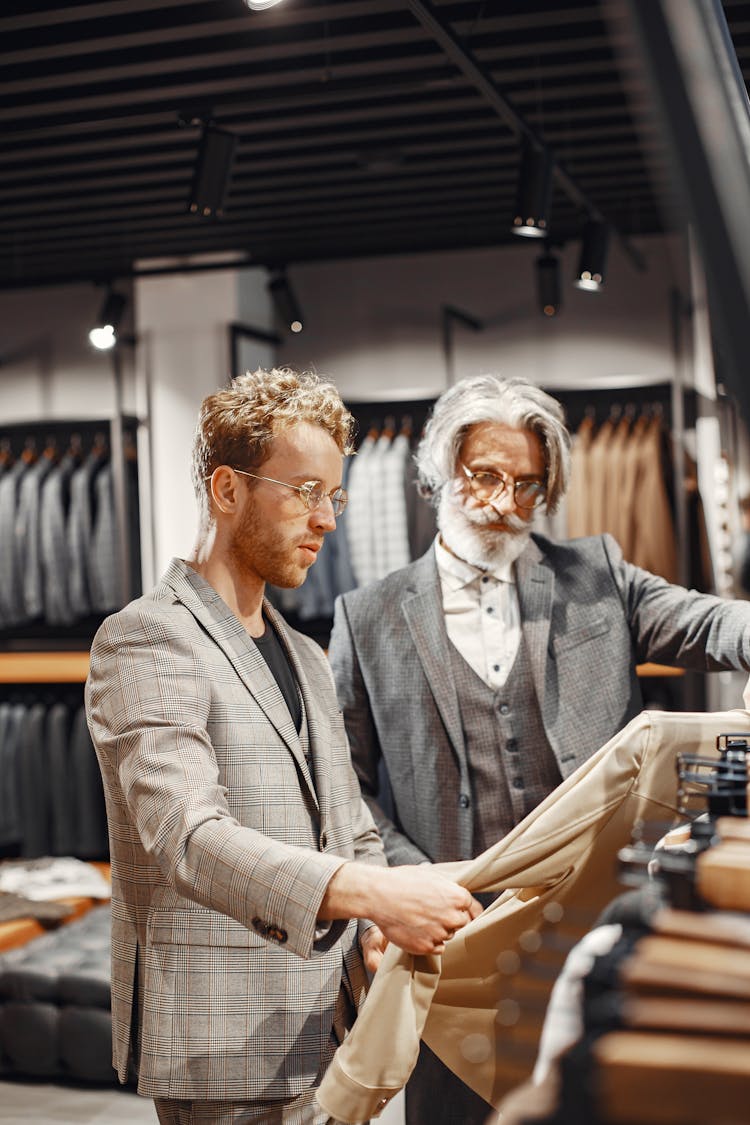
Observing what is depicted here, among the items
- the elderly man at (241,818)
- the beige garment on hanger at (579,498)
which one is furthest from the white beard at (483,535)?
the beige garment on hanger at (579,498)

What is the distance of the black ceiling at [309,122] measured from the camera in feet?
12.5

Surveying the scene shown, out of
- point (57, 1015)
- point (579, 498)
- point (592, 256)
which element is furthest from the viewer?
point (579, 498)

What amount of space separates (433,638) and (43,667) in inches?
171

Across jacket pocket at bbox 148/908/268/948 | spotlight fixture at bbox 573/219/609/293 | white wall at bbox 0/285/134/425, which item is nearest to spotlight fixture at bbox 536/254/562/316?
spotlight fixture at bbox 573/219/609/293

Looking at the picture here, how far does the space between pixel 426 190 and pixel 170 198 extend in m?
1.23

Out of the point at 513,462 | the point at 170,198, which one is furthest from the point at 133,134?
the point at 513,462

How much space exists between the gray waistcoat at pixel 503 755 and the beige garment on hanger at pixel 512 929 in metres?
0.55

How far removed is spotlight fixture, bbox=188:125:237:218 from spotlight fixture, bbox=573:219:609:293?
1.76 meters

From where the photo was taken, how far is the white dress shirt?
2.39m

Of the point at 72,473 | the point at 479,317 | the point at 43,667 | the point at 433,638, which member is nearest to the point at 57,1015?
the point at 43,667

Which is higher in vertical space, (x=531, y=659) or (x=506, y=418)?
(x=506, y=418)

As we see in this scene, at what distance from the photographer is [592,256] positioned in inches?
207

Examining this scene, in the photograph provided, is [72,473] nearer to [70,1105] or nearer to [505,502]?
[70,1105]

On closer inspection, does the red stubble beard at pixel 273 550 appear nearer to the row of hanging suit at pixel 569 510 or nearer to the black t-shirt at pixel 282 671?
the black t-shirt at pixel 282 671
